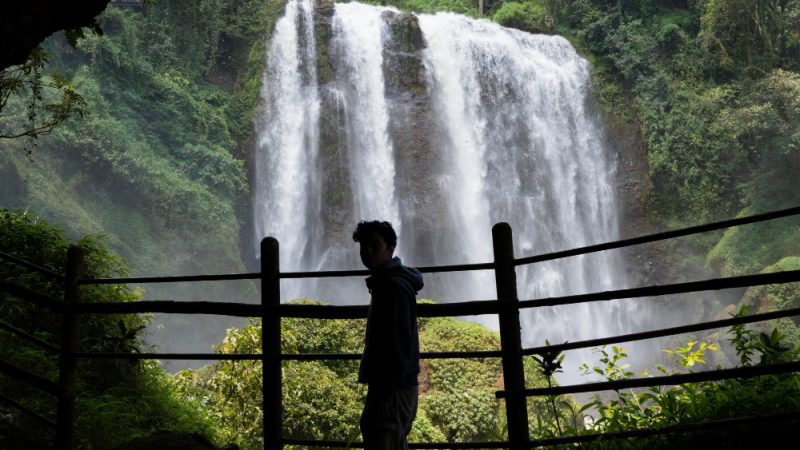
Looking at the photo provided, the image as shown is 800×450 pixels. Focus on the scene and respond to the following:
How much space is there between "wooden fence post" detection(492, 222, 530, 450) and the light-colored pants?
0.67 metres

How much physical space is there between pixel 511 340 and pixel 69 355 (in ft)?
7.61

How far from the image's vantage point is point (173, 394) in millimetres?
5082

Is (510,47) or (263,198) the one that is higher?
(510,47)

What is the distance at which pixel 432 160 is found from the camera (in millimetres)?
19188

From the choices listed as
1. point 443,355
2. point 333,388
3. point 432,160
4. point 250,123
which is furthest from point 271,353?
point 250,123

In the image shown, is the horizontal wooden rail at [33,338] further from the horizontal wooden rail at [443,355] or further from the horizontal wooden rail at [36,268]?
the horizontal wooden rail at [443,355]

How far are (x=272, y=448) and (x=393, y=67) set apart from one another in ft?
55.5

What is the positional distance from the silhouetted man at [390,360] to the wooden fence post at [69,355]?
1.94 metres

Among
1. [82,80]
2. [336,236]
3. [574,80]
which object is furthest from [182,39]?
[574,80]

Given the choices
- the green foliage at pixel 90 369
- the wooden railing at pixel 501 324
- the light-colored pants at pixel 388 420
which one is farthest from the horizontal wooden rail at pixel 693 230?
the green foliage at pixel 90 369

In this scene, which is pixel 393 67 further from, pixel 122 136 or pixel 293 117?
pixel 122 136

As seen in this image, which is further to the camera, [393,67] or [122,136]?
[393,67]

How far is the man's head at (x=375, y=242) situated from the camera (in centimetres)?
245

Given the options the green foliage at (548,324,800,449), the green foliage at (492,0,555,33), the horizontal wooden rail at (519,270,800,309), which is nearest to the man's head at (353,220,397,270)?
the horizontal wooden rail at (519,270,800,309)
